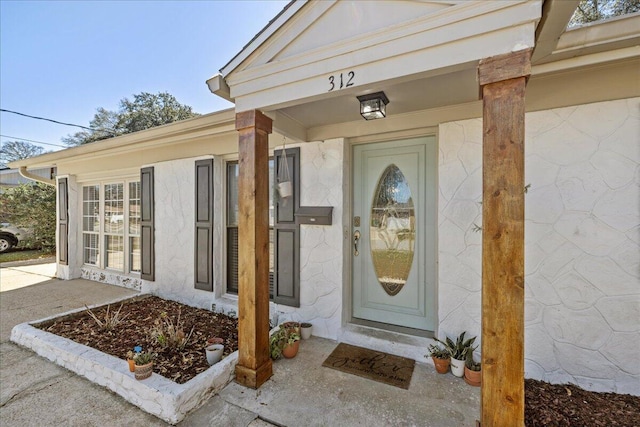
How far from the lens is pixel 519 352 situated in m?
1.35

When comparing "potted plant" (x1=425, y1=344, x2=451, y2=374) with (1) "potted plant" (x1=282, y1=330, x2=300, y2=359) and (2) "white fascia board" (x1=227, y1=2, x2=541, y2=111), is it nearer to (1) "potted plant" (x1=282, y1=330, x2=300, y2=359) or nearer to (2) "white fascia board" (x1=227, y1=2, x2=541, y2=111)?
(1) "potted plant" (x1=282, y1=330, x2=300, y2=359)

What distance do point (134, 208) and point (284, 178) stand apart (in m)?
3.54

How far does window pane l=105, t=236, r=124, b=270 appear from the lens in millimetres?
5281

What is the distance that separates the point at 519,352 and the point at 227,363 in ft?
6.82

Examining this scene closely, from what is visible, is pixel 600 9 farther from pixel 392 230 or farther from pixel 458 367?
pixel 458 367

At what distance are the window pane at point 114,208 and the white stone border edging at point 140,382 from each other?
2.90 m

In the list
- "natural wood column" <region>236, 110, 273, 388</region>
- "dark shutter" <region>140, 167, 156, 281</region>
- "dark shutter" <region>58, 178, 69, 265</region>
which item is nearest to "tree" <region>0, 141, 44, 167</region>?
"dark shutter" <region>58, 178, 69, 265</region>

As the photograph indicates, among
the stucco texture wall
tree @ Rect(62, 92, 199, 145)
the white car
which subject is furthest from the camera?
tree @ Rect(62, 92, 199, 145)

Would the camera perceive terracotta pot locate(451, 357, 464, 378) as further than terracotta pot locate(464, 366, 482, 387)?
Yes

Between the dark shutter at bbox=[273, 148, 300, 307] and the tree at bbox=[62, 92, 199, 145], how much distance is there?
18.3 meters

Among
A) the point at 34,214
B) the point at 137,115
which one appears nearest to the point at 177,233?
the point at 34,214

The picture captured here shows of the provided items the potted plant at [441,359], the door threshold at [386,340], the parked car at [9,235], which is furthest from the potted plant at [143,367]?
the parked car at [9,235]

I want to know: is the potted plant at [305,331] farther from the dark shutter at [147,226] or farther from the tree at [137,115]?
the tree at [137,115]

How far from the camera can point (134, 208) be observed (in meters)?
5.05
